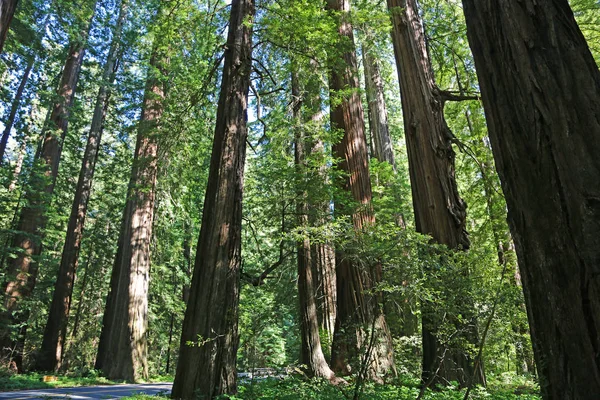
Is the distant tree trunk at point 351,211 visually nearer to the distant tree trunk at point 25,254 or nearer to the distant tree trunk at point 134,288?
the distant tree trunk at point 134,288

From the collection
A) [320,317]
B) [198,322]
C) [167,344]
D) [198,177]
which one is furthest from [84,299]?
[198,322]

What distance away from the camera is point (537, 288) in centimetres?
210

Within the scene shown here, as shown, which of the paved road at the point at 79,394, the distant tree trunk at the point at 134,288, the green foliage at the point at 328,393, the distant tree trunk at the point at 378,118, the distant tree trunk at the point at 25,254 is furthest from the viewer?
the distant tree trunk at the point at 378,118

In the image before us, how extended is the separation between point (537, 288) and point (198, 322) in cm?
442

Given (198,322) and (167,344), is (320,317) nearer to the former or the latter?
(198,322)

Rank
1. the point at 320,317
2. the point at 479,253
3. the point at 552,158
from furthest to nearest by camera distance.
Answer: the point at 320,317 < the point at 479,253 < the point at 552,158

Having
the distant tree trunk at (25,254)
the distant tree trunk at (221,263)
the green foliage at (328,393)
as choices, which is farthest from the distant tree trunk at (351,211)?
the distant tree trunk at (25,254)

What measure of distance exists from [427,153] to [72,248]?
13.5 m

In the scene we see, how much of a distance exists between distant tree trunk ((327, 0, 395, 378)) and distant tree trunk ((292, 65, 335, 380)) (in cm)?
44

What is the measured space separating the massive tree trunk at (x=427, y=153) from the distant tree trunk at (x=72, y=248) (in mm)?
12292

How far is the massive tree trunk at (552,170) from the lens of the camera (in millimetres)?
1861

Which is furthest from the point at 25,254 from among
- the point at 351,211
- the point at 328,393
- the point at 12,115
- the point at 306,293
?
the point at 328,393

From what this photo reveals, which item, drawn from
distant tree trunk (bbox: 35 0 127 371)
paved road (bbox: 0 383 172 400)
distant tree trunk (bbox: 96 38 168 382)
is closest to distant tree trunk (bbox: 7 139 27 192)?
distant tree trunk (bbox: 35 0 127 371)

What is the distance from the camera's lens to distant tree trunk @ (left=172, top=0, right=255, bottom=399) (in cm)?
530
